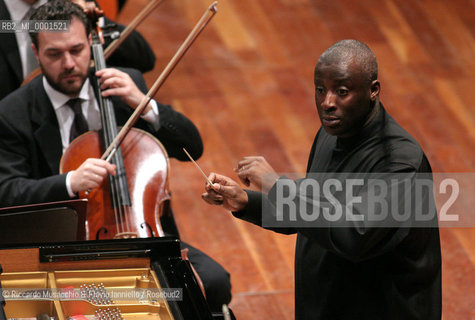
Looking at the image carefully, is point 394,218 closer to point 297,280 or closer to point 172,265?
point 297,280

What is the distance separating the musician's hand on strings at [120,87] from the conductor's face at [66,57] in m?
0.09

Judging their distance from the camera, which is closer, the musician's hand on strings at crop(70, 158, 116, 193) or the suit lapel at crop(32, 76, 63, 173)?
the musician's hand on strings at crop(70, 158, 116, 193)

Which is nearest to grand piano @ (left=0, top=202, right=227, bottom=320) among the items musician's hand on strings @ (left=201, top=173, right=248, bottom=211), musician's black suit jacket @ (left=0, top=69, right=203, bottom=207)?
musician's hand on strings @ (left=201, top=173, right=248, bottom=211)

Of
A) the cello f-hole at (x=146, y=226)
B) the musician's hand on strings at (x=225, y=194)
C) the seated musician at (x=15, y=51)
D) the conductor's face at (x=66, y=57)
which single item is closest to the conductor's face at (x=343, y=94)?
the musician's hand on strings at (x=225, y=194)

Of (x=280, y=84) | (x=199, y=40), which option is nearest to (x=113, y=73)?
(x=280, y=84)

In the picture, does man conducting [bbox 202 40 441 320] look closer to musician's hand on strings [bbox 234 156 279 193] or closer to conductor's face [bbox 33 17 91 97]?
musician's hand on strings [bbox 234 156 279 193]

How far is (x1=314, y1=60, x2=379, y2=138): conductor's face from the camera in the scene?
2.05 m

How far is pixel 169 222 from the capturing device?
307cm

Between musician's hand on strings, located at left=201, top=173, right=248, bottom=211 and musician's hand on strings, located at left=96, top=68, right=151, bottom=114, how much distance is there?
2.94 feet

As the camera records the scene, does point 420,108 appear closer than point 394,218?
No

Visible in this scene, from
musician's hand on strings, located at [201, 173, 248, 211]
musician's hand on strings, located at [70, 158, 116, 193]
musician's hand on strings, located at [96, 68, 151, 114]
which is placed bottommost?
musician's hand on strings, located at [201, 173, 248, 211]

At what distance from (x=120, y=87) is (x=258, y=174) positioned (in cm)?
101

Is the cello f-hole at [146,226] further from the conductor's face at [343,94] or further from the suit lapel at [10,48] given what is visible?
the suit lapel at [10,48]

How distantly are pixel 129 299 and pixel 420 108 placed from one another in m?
3.30
